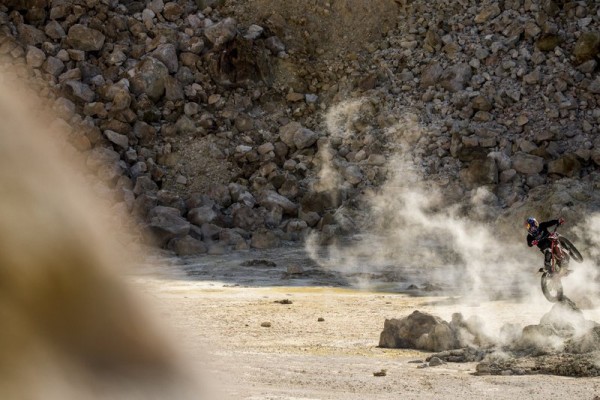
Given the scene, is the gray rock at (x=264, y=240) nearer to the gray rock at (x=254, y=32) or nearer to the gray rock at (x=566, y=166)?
the gray rock at (x=566, y=166)

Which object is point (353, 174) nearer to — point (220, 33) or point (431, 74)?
point (431, 74)

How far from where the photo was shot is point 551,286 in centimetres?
1278

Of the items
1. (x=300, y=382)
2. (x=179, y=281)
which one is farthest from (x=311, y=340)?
(x=179, y=281)

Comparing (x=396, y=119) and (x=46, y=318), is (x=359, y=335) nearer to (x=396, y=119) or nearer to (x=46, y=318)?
(x=46, y=318)

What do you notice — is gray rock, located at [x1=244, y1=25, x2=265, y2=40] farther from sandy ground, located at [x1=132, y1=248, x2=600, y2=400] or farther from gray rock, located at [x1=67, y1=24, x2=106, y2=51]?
sandy ground, located at [x1=132, y1=248, x2=600, y2=400]

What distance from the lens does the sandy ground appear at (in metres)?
7.75

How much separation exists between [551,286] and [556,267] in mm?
343

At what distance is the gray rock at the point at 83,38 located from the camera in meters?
27.8

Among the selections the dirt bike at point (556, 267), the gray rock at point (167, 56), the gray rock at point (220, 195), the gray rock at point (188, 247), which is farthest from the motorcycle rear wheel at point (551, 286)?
the gray rock at point (167, 56)

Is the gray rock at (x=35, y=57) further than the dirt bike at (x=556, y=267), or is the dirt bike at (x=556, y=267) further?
the gray rock at (x=35, y=57)

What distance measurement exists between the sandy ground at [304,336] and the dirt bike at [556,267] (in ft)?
1.11

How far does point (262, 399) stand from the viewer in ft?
22.4

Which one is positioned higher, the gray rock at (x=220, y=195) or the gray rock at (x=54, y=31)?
the gray rock at (x=54, y=31)

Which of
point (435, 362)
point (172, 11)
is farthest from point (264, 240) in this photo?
point (435, 362)
